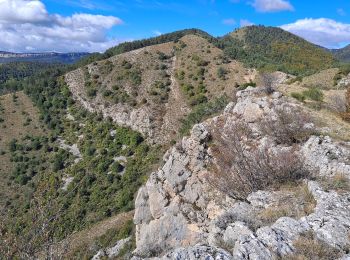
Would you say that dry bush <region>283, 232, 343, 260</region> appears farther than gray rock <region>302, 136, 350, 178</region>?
No

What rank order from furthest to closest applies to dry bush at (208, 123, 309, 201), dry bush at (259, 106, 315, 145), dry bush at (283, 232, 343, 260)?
dry bush at (259, 106, 315, 145) → dry bush at (208, 123, 309, 201) → dry bush at (283, 232, 343, 260)

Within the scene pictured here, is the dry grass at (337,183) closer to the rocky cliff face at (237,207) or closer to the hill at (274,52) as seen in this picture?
the rocky cliff face at (237,207)

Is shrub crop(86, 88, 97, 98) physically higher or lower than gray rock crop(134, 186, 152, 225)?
lower

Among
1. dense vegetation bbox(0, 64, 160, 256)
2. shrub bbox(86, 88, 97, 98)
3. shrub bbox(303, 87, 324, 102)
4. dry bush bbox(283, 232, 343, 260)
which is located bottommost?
dense vegetation bbox(0, 64, 160, 256)

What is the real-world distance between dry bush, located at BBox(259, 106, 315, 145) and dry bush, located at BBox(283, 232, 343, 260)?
942 centimetres

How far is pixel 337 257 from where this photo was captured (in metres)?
8.60

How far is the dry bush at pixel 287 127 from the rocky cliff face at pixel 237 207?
36 cm

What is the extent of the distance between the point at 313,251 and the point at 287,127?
10.7m

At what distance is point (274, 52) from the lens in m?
126

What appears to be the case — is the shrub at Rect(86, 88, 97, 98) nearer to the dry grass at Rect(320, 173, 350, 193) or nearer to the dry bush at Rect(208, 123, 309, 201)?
the dry bush at Rect(208, 123, 309, 201)

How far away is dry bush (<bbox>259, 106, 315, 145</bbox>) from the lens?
18250mm

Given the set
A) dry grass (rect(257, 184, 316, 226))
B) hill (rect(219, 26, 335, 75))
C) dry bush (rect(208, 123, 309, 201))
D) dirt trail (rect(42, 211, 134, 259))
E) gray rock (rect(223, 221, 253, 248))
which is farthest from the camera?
hill (rect(219, 26, 335, 75))

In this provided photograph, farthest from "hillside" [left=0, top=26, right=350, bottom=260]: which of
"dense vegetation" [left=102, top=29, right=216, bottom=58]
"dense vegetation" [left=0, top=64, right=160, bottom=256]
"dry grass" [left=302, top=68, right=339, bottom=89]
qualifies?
"dense vegetation" [left=102, top=29, right=216, bottom=58]

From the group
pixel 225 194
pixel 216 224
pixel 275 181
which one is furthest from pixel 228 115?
pixel 216 224
